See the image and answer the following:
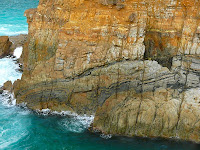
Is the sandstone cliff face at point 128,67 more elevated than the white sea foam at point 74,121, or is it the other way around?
the sandstone cliff face at point 128,67

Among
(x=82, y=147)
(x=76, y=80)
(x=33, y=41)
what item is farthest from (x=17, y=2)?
(x=82, y=147)

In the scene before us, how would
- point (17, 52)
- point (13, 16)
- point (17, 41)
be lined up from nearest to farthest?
1. point (17, 52)
2. point (17, 41)
3. point (13, 16)

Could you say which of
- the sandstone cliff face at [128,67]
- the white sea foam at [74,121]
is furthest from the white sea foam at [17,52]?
the white sea foam at [74,121]

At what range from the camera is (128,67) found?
63.8 feet

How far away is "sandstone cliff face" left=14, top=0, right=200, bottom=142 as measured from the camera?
18.6m

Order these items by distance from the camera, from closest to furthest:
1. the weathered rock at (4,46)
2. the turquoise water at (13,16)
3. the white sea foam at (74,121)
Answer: the white sea foam at (74,121), the weathered rock at (4,46), the turquoise water at (13,16)

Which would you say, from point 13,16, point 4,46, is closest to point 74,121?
point 4,46

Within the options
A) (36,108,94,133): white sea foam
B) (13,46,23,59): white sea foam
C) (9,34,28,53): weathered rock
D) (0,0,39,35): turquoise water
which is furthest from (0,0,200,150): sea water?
(0,0,39,35): turquoise water

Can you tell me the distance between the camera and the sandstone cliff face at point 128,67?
18.6 m

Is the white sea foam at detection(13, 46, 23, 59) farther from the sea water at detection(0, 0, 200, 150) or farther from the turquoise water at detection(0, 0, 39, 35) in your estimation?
the sea water at detection(0, 0, 200, 150)

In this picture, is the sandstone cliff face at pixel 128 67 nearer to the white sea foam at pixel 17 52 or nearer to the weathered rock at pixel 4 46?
the white sea foam at pixel 17 52

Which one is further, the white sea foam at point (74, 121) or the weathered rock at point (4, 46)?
the weathered rock at point (4, 46)

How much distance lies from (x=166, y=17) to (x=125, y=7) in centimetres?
314

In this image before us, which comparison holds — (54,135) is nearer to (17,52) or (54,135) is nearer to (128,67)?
(128,67)
